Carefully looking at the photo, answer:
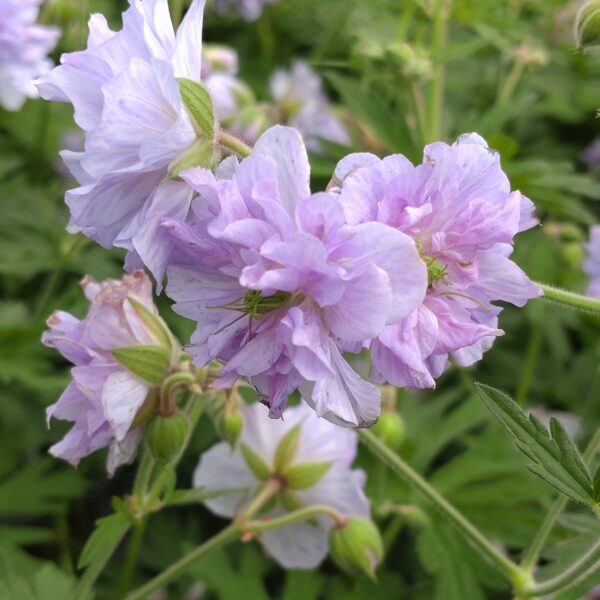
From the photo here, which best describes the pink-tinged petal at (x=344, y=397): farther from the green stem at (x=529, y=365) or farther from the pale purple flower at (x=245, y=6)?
the pale purple flower at (x=245, y=6)

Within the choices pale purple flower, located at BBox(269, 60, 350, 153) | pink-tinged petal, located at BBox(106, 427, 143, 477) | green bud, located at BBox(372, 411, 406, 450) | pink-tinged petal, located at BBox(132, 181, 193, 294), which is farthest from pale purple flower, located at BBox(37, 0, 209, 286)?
pale purple flower, located at BBox(269, 60, 350, 153)

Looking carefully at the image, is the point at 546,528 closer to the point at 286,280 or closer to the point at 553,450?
the point at 553,450

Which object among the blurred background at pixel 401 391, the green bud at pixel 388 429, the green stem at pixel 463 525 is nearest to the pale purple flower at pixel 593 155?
the blurred background at pixel 401 391

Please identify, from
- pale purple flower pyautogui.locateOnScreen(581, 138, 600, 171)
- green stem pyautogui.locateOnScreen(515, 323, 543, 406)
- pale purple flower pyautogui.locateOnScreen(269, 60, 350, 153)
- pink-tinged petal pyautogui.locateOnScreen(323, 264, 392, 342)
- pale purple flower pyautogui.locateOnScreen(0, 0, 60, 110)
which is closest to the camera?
pink-tinged petal pyautogui.locateOnScreen(323, 264, 392, 342)

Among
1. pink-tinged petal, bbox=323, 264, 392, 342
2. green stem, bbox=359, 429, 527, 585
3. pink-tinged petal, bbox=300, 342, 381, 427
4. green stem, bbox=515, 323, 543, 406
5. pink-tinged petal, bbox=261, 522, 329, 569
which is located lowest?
green stem, bbox=515, 323, 543, 406

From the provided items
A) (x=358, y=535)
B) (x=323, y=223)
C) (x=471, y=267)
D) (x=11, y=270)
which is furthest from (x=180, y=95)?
(x=11, y=270)

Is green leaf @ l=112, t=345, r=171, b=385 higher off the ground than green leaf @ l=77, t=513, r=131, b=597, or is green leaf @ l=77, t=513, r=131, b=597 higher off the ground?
green leaf @ l=112, t=345, r=171, b=385

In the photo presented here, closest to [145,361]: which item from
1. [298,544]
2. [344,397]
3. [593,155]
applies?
[344,397]

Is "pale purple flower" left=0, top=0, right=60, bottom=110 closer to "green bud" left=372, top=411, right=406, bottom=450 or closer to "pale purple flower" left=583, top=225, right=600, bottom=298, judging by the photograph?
"green bud" left=372, top=411, right=406, bottom=450
